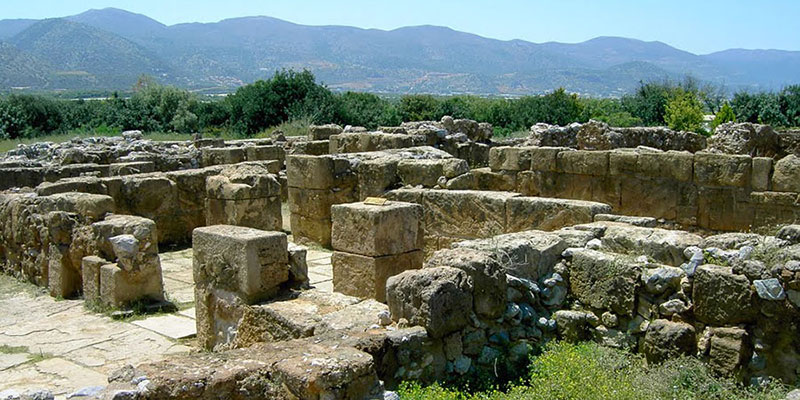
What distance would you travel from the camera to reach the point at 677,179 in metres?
10.4

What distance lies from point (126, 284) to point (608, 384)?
5745mm

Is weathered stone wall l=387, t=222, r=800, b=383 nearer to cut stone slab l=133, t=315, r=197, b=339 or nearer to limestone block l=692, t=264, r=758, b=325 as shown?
limestone block l=692, t=264, r=758, b=325

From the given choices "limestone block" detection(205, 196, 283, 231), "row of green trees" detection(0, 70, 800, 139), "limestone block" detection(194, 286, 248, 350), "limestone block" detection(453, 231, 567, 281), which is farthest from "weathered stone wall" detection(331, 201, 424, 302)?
"row of green trees" detection(0, 70, 800, 139)

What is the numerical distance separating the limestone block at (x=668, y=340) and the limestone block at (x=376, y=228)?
8.64ft

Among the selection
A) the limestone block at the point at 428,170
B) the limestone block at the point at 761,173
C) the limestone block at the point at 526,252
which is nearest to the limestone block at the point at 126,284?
the limestone block at the point at 428,170

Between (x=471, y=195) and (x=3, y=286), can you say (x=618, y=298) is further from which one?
(x=3, y=286)

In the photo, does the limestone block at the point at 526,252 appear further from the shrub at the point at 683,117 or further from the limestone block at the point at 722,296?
the shrub at the point at 683,117

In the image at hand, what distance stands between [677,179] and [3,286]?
9715 millimetres

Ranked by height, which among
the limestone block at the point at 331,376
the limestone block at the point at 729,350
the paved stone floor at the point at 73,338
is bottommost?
the paved stone floor at the point at 73,338

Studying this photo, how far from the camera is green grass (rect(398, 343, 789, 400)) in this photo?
15.4 feet

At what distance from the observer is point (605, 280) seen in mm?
5668

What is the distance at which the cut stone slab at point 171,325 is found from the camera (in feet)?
24.3

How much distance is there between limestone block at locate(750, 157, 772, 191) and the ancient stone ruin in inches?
1.0

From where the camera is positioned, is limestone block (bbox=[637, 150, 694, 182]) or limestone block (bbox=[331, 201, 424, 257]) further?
limestone block (bbox=[637, 150, 694, 182])
